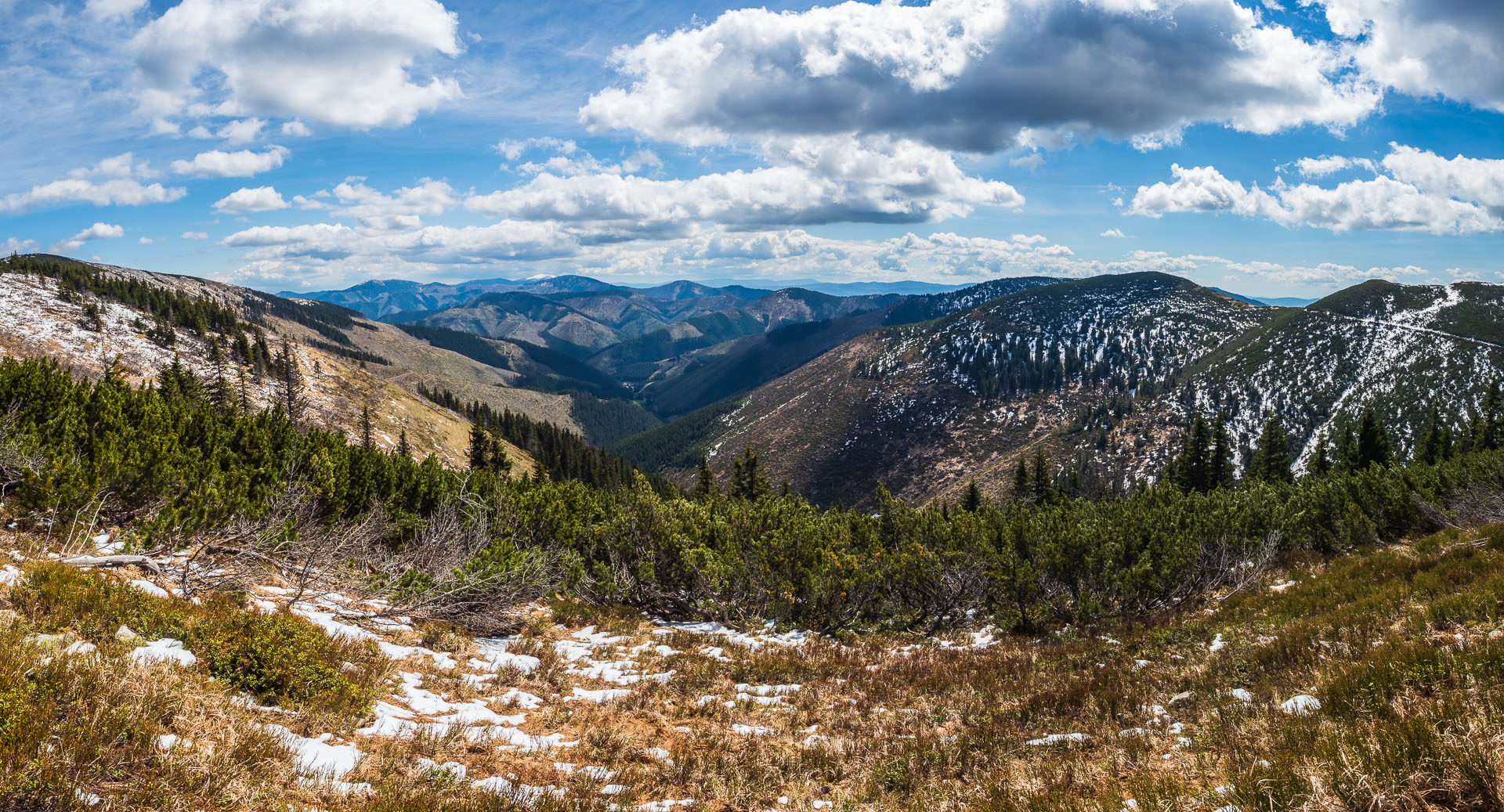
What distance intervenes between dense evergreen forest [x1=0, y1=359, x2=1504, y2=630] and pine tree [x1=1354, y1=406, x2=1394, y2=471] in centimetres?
4016

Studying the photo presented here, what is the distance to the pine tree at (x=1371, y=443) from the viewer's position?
5259 centimetres

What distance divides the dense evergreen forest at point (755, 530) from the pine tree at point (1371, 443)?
40158mm

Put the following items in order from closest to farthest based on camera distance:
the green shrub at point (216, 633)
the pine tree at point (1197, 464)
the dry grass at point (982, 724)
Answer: the dry grass at point (982, 724) → the green shrub at point (216, 633) → the pine tree at point (1197, 464)

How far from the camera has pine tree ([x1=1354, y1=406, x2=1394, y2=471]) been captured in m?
52.6

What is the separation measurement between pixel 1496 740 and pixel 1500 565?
475 inches

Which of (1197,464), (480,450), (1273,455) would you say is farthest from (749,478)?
(1273,455)

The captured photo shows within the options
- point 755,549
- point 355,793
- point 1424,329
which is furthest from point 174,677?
point 1424,329

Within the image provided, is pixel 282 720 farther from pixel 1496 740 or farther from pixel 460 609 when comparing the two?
pixel 1496 740

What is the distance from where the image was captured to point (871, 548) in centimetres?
1892

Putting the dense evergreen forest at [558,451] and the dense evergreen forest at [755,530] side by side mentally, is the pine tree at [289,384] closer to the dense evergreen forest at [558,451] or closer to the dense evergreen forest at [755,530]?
the dense evergreen forest at [558,451]

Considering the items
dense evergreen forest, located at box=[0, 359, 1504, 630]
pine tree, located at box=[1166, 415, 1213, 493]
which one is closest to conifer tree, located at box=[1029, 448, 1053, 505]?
pine tree, located at box=[1166, 415, 1213, 493]

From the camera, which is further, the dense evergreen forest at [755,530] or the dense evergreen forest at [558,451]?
the dense evergreen forest at [558,451]

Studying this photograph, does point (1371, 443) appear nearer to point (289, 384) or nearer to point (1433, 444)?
point (1433, 444)

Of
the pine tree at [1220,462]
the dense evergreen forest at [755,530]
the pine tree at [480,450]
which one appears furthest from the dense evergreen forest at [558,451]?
the dense evergreen forest at [755,530]
